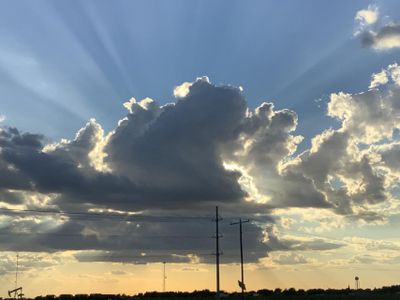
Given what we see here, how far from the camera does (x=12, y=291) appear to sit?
15275cm

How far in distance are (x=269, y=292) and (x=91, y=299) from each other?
182 feet

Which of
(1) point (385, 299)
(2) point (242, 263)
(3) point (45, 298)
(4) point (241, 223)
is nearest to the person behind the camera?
(2) point (242, 263)

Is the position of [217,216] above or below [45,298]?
above

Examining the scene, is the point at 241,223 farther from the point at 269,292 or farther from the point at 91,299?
the point at 269,292

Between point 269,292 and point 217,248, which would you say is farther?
point 269,292

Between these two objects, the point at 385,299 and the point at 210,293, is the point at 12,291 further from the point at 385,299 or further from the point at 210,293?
the point at 385,299

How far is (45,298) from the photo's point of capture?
173m

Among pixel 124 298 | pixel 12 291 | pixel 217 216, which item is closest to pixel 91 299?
pixel 124 298

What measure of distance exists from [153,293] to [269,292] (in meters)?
34.2

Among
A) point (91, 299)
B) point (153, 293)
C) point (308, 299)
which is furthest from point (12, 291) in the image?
point (308, 299)

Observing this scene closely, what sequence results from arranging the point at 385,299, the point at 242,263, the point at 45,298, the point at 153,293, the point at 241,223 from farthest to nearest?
1. the point at 153,293
2. the point at 45,298
3. the point at 385,299
4. the point at 241,223
5. the point at 242,263

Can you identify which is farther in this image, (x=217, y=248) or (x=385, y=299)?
(x=385, y=299)

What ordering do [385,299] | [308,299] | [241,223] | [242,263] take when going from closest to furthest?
[242,263] < [241,223] < [385,299] < [308,299]

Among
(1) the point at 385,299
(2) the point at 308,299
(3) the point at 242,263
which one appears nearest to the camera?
(3) the point at 242,263
